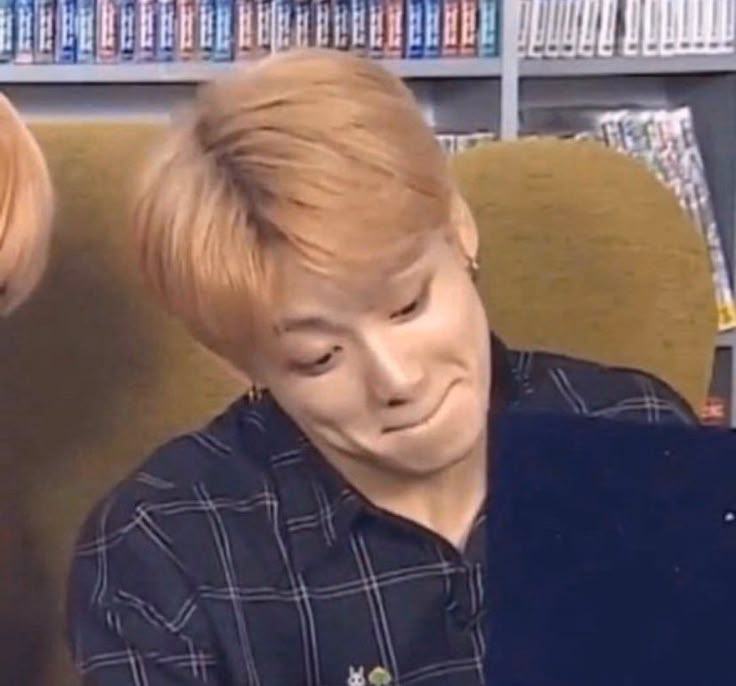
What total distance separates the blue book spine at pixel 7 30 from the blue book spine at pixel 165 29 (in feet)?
0.55

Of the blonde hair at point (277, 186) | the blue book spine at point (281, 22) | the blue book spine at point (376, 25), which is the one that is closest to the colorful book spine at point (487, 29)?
the blue book spine at point (376, 25)

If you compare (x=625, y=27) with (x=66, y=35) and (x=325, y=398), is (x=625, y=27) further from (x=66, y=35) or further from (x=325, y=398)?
(x=325, y=398)

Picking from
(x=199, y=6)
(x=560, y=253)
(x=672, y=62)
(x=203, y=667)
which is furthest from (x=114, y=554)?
(x=672, y=62)

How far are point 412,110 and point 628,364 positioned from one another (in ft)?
1.08

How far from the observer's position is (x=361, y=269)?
2.58ft

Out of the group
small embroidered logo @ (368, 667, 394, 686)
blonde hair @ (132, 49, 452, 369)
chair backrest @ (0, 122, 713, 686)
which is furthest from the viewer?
chair backrest @ (0, 122, 713, 686)

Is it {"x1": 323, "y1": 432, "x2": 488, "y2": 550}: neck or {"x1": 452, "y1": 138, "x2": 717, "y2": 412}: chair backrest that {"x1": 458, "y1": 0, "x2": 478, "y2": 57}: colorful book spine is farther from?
{"x1": 323, "y1": 432, "x2": 488, "y2": 550}: neck

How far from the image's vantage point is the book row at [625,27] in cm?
190

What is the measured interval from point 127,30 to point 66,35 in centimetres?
7

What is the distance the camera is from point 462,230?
33.7 inches

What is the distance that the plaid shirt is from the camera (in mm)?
880

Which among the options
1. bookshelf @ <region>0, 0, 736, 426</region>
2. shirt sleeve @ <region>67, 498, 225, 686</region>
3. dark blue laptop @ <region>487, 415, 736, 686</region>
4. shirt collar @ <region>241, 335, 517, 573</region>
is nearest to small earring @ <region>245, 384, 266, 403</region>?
shirt collar @ <region>241, 335, 517, 573</region>

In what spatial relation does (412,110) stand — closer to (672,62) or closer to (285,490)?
(285,490)

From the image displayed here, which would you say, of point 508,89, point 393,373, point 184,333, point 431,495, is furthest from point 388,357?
point 508,89
